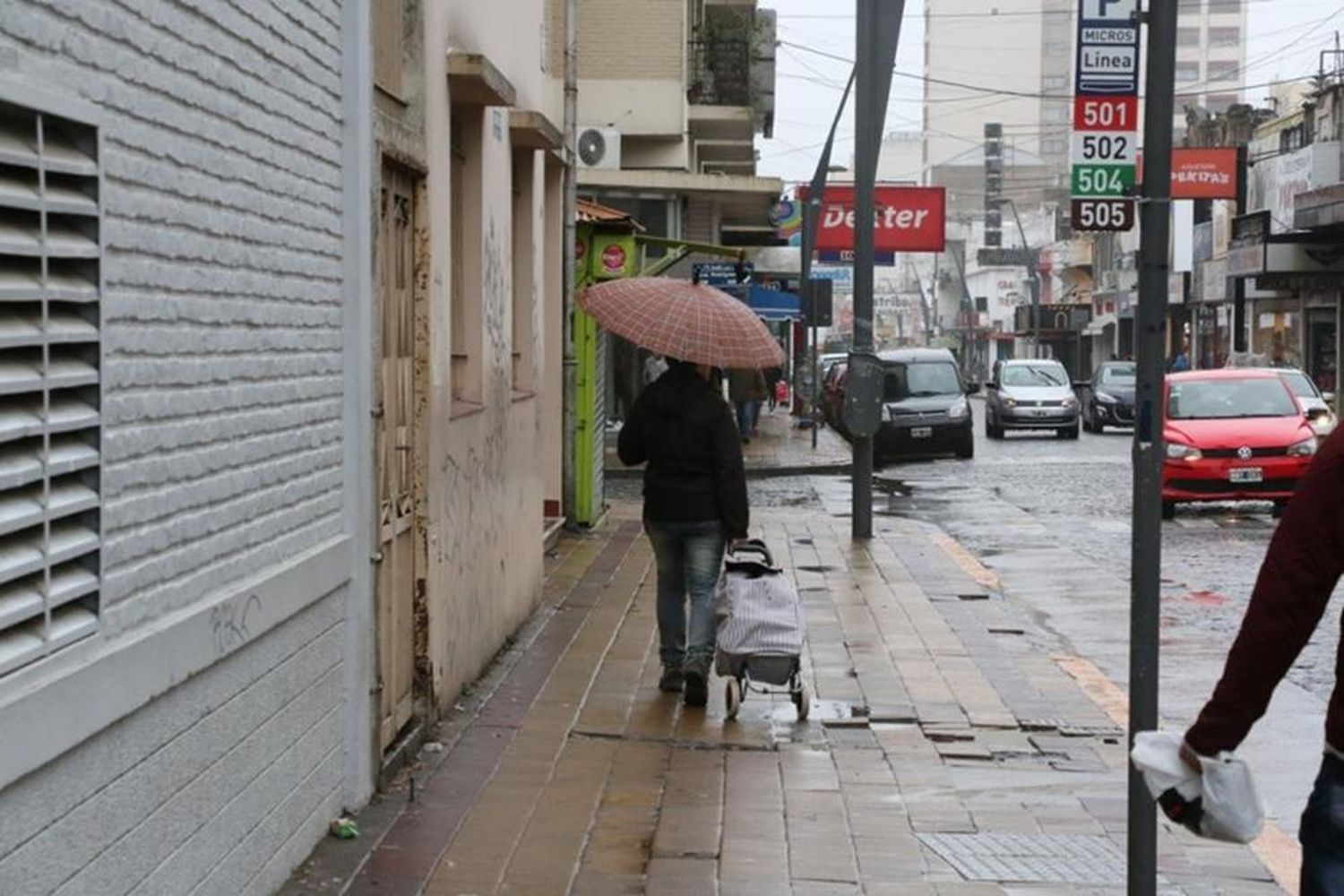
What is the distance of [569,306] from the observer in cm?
1869

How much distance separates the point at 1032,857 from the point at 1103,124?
99.2 inches

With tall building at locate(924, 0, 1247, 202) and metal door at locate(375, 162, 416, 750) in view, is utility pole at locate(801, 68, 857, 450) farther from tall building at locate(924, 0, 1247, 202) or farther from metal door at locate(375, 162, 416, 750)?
tall building at locate(924, 0, 1247, 202)

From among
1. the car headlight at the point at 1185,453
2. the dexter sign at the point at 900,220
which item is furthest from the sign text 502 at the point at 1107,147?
the dexter sign at the point at 900,220

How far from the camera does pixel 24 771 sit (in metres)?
4.16

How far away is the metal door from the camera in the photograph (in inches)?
333

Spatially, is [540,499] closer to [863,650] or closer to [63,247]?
[863,650]

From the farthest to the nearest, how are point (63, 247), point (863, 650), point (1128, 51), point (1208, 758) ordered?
1. point (863, 650)
2. point (1128, 51)
3. point (63, 247)
4. point (1208, 758)

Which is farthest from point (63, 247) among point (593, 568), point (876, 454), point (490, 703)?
point (876, 454)

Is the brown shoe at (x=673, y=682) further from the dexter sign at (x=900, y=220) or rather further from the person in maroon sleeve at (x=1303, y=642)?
the dexter sign at (x=900, y=220)

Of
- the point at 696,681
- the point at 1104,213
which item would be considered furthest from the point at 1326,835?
the point at 696,681

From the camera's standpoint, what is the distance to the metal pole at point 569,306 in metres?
18.6

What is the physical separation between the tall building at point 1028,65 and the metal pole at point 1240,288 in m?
75.8

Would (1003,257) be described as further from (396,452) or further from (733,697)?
(396,452)

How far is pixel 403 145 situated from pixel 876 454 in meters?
27.0
